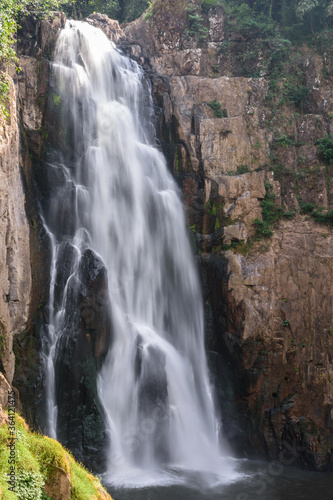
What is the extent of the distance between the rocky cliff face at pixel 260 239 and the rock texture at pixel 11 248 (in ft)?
24.1

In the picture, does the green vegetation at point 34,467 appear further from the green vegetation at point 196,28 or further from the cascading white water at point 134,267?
the green vegetation at point 196,28

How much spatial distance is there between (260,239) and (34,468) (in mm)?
13903

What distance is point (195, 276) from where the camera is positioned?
18547mm

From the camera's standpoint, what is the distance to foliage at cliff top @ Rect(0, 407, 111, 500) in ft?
20.9

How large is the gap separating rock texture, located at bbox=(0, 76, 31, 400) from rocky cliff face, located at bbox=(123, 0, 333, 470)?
7.35m

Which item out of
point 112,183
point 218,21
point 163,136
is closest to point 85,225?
point 112,183

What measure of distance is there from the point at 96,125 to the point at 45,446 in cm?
1487

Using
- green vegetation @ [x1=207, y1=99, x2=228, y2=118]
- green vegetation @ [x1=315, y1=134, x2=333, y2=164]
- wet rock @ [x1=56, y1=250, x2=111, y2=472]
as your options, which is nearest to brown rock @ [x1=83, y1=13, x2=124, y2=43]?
green vegetation @ [x1=207, y1=99, x2=228, y2=118]

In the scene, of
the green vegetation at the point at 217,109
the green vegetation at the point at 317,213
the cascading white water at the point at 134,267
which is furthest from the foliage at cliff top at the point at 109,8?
the green vegetation at the point at 317,213

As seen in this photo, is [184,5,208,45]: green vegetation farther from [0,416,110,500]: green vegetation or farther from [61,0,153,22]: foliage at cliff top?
[0,416,110,500]: green vegetation

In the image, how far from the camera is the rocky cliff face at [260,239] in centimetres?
1675

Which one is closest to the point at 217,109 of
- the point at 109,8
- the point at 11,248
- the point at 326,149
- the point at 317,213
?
the point at 326,149

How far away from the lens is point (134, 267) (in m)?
17.6

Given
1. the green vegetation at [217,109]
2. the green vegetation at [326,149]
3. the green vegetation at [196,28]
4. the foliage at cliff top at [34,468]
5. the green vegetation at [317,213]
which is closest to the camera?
the foliage at cliff top at [34,468]
